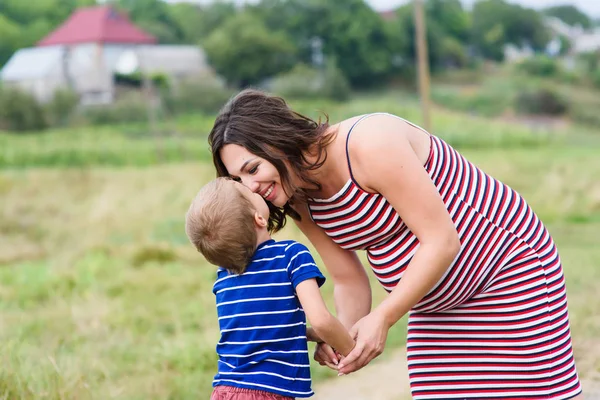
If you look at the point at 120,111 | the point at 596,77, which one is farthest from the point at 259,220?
the point at 596,77

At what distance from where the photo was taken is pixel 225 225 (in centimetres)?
196

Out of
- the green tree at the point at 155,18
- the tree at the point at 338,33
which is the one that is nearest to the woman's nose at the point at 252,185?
the green tree at the point at 155,18

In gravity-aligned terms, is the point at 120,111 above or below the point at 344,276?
below

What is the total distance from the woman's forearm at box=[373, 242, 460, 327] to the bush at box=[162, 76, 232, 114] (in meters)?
22.4

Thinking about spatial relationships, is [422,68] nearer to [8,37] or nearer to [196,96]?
[196,96]

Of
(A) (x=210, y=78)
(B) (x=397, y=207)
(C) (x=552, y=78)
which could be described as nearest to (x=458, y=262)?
(B) (x=397, y=207)

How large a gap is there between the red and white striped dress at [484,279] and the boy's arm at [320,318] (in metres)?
0.25

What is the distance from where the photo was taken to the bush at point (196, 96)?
24375mm

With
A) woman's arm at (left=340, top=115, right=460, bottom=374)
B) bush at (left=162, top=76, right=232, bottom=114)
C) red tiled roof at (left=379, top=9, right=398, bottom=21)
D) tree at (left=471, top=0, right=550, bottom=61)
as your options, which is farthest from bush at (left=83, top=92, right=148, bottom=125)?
woman's arm at (left=340, top=115, right=460, bottom=374)

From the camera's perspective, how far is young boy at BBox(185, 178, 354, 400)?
1956 mm

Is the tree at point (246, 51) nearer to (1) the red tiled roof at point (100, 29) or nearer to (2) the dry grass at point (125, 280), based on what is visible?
(1) the red tiled roof at point (100, 29)

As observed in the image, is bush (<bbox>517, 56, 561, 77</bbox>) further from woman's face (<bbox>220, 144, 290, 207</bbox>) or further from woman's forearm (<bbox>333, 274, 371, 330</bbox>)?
woman's face (<bbox>220, 144, 290, 207</bbox>)

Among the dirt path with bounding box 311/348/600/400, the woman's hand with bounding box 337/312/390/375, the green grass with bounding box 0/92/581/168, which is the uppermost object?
the woman's hand with bounding box 337/312/390/375

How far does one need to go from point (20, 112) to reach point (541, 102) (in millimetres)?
20335
